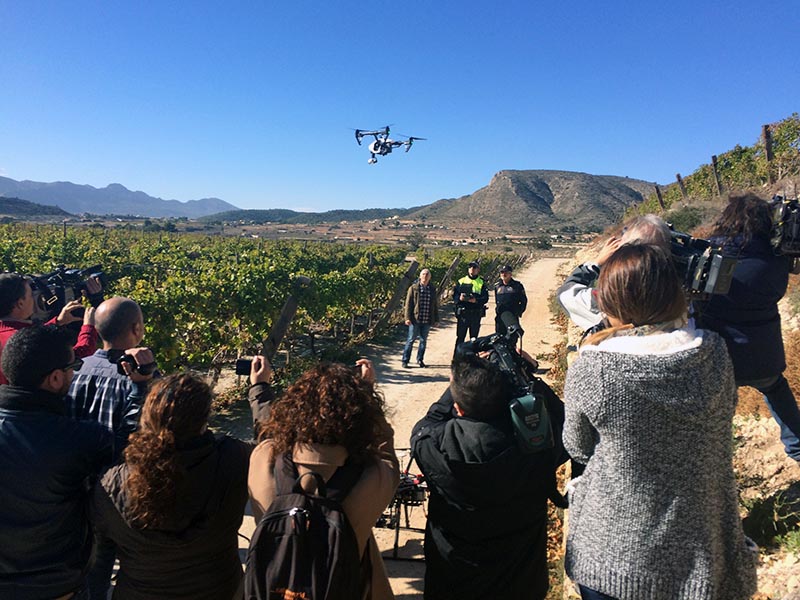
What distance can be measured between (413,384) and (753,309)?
5483mm

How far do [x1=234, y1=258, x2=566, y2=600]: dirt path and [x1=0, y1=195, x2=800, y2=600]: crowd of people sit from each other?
2.18ft

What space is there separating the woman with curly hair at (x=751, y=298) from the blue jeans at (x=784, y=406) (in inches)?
0.7

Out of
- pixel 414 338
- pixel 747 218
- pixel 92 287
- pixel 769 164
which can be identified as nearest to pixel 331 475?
pixel 747 218

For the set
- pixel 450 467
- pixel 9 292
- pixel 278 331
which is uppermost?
pixel 9 292

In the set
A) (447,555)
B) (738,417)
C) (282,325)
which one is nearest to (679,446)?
(447,555)

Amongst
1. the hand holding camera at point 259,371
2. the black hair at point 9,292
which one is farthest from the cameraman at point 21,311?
the hand holding camera at point 259,371

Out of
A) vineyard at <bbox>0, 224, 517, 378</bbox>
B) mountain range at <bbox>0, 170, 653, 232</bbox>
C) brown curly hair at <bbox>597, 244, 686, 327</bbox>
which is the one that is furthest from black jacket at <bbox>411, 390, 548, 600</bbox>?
mountain range at <bbox>0, 170, 653, 232</bbox>

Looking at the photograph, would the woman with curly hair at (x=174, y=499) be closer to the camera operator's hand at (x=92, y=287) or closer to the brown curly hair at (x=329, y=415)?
the brown curly hair at (x=329, y=415)

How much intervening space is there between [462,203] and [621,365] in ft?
446

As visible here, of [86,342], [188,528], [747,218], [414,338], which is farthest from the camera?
[414,338]

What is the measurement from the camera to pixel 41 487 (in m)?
1.80

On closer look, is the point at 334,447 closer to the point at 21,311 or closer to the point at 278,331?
the point at 21,311

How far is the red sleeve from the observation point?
3117mm

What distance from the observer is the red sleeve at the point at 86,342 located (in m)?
3.12
